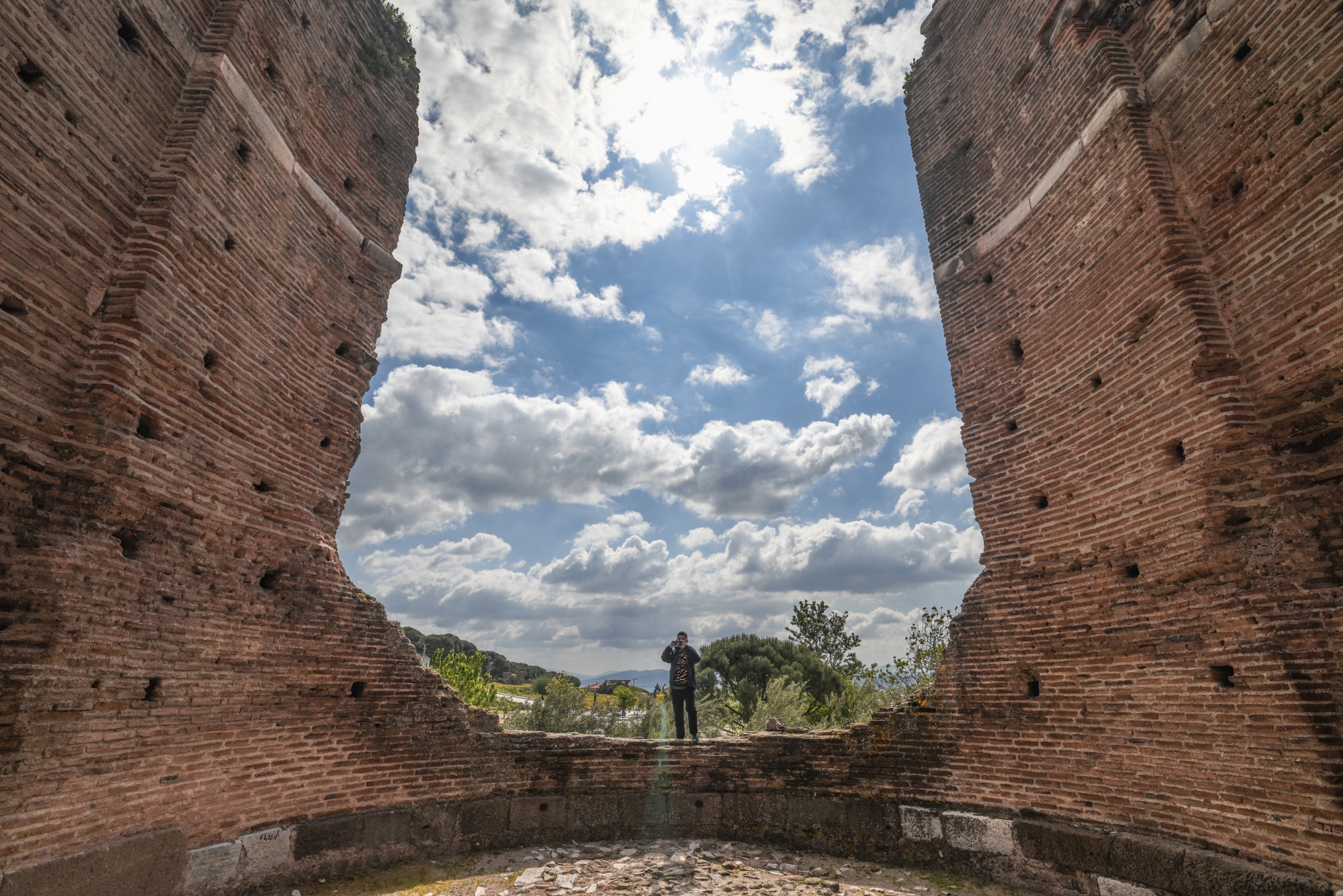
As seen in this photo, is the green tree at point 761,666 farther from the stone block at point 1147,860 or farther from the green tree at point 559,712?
the stone block at point 1147,860

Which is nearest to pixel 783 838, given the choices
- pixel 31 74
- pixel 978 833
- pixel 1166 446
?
pixel 978 833

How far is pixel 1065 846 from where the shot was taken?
5387 millimetres

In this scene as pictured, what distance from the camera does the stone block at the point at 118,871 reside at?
3762mm

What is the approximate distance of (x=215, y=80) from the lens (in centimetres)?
588

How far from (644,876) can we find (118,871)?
A: 4.13 m

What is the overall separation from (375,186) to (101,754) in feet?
23.6

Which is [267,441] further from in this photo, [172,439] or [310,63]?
[310,63]

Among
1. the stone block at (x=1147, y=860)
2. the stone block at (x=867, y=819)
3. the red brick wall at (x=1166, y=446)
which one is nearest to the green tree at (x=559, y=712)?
the stone block at (x=867, y=819)

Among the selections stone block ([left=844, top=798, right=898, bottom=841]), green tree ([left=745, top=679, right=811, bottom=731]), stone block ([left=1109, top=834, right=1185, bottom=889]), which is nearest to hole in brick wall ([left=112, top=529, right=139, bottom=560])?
stone block ([left=844, top=798, right=898, bottom=841])

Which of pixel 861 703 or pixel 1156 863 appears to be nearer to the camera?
pixel 1156 863

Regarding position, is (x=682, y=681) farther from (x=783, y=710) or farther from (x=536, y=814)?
(x=783, y=710)

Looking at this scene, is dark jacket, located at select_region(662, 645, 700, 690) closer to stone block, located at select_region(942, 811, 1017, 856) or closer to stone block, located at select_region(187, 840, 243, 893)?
stone block, located at select_region(942, 811, 1017, 856)

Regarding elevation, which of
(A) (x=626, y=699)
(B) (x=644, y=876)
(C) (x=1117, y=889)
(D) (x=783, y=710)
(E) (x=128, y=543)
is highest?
(E) (x=128, y=543)

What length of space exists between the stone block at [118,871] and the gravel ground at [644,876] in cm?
98
